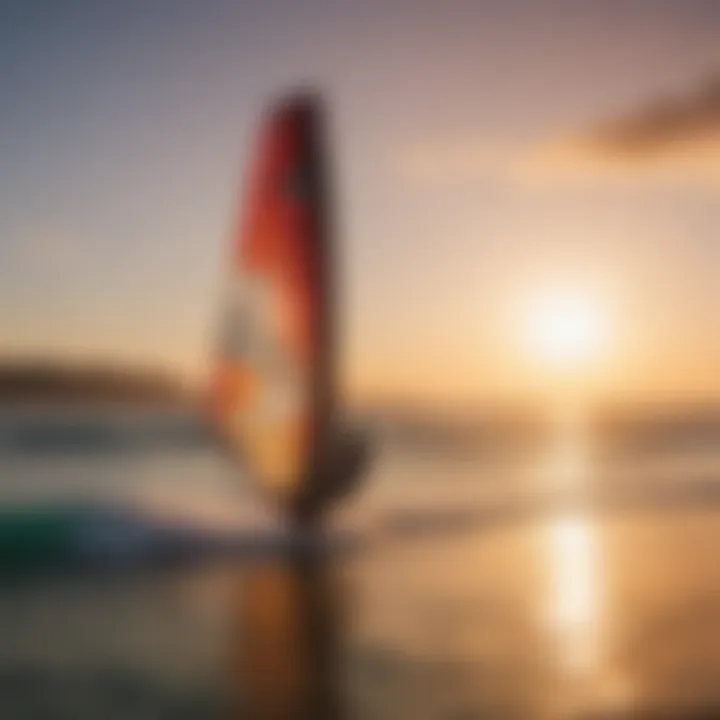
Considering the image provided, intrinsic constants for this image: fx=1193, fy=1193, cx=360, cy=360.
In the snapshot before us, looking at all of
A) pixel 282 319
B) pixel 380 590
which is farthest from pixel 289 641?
pixel 282 319

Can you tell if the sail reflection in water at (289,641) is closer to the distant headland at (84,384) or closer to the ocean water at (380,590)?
the ocean water at (380,590)

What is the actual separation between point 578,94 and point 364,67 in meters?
0.24

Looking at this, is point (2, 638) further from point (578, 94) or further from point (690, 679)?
point (578, 94)

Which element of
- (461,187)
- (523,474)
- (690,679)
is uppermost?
(461,187)

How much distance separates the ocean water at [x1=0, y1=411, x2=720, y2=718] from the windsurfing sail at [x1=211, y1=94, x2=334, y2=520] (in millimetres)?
44

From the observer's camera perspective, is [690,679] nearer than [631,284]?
Yes

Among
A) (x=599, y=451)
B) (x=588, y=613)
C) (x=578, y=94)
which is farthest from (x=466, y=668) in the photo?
(x=578, y=94)

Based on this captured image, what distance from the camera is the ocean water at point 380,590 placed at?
1.15 metres

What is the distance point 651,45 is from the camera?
4.42 feet

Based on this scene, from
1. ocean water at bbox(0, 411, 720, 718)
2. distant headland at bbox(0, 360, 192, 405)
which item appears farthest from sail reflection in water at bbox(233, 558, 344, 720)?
distant headland at bbox(0, 360, 192, 405)

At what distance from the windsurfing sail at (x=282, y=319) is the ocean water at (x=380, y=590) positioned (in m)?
0.04

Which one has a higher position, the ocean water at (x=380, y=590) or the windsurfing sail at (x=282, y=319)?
the windsurfing sail at (x=282, y=319)

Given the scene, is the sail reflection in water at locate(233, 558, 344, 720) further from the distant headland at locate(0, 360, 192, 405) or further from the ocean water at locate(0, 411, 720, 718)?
the distant headland at locate(0, 360, 192, 405)

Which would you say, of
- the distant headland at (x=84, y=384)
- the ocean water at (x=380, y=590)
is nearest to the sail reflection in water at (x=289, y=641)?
the ocean water at (x=380, y=590)
